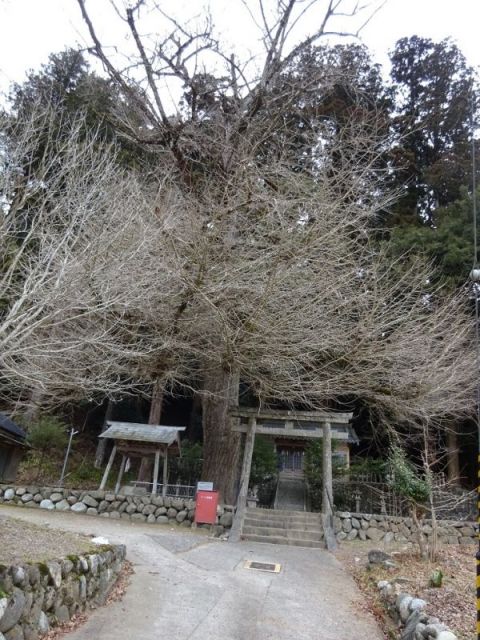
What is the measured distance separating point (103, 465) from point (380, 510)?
448 inches

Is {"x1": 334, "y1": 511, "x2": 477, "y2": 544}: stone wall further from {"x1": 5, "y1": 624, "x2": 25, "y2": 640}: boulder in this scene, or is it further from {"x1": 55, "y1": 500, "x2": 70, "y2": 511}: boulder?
{"x1": 5, "y1": 624, "x2": 25, "y2": 640}: boulder

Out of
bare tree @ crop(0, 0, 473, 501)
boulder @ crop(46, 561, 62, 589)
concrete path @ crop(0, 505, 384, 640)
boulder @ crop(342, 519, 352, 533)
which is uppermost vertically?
bare tree @ crop(0, 0, 473, 501)

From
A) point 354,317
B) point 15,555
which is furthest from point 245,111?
point 15,555

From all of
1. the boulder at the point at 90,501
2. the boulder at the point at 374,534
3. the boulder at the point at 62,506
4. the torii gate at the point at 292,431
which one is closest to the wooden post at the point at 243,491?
the torii gate at the point at 292,431

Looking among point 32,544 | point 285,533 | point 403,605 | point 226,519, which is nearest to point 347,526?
point 285,533

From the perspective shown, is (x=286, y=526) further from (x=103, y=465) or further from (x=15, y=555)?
(x=103, y=465)

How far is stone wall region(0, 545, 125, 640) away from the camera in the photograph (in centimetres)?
341

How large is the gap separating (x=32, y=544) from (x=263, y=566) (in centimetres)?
397

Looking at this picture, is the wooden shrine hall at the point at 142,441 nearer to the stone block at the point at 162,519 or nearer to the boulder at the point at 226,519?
the stone block at the point at 162,519

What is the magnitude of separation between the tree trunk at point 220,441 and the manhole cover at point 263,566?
11.6ft

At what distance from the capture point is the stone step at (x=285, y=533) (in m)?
9.85

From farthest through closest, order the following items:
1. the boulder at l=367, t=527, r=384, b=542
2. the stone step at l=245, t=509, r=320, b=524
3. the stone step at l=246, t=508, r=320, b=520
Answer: the boulder at l=367, t=527, r=384, b=542
the stone step at l=246, t=508, r=320, b=520
the stone step at l=245, t=509, r=320, b=524

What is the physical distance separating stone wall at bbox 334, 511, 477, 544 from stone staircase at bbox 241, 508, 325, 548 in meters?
0.74

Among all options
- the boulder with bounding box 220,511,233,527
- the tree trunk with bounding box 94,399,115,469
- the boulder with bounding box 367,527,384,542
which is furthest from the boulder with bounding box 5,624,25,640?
the tree trunk with bounding box 94,399,115,469
